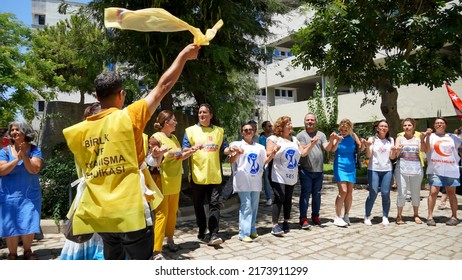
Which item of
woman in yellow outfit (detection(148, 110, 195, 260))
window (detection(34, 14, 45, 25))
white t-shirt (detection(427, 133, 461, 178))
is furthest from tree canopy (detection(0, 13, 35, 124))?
window (detection(34, 14, 45, 25))

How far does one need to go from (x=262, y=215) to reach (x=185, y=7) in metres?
4.53

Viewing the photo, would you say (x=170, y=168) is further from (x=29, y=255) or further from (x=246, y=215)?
(x=29, y=255)

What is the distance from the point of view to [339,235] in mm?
5473

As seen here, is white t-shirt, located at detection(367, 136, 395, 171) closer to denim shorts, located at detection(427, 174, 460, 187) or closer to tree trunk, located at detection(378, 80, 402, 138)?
denim shorts, located at detection(427, 174, 460, 187)

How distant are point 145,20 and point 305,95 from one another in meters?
28.0

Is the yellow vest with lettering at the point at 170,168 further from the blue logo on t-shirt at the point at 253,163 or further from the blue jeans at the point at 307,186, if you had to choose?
the blue jeans at the point at 307,186

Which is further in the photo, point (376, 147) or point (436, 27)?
point (436, 27)

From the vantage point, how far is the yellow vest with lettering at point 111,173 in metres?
2.23

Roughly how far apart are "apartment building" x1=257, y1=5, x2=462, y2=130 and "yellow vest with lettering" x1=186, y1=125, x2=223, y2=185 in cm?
471

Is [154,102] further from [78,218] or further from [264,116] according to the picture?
[264,116]

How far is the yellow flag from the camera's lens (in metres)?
2.36

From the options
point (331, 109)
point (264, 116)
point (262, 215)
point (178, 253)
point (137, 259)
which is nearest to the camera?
point (137, 259)

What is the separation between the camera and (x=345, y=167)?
19.8 feet

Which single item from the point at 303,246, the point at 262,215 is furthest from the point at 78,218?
the point at 262,215
